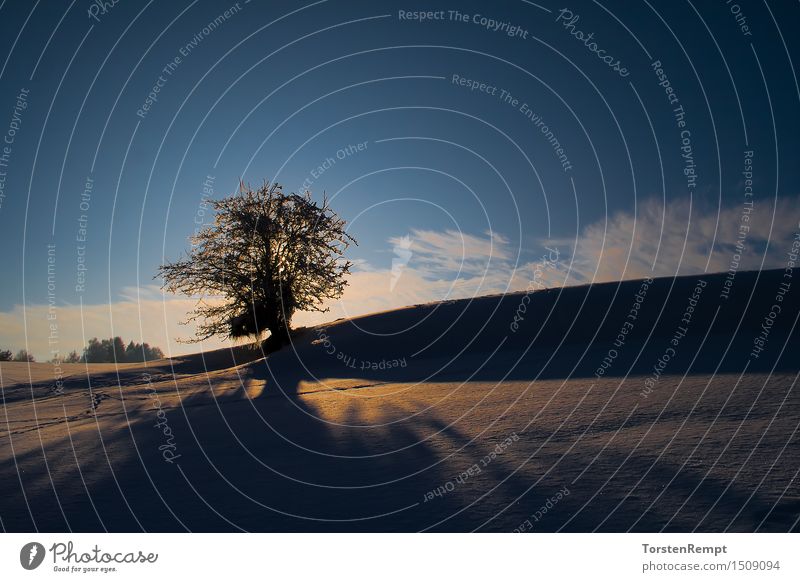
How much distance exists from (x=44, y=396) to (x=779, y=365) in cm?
1739

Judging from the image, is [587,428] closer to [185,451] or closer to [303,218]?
[185,451]

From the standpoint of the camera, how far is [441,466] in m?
5.33

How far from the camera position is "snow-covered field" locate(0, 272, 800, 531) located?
165 inches

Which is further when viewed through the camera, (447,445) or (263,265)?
(263,265)

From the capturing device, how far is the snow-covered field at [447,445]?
13.7 ft

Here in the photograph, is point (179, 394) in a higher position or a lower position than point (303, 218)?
lower

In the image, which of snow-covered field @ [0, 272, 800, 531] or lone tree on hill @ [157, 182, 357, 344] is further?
lone tree on hill @ [157, 182, 357, 344]

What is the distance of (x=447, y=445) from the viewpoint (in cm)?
615

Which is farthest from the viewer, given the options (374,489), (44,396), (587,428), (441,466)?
(44,396)

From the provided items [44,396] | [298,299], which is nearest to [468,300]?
[298,299]

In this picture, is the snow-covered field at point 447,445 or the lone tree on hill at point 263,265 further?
the lone tree on hill at point 263,265
